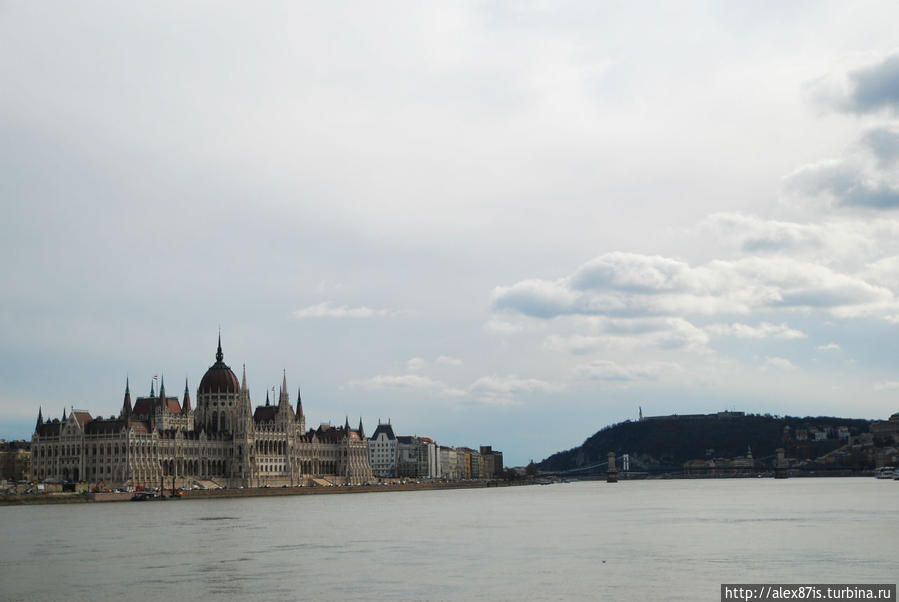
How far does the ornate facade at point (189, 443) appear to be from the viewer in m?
158

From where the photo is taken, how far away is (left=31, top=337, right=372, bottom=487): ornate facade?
520 ft

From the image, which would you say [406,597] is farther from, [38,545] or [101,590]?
[38,545]

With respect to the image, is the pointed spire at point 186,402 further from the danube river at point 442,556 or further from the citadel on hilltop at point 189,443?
the danube river at point 442,556

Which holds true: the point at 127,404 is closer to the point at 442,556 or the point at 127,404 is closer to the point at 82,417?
the point at 82,417

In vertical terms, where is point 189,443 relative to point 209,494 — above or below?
above

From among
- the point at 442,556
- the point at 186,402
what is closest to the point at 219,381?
the point at 186,402

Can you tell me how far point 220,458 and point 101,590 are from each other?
453 feet

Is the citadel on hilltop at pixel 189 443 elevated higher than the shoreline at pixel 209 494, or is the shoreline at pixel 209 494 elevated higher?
the citadel on hilltop at pixel 189 443

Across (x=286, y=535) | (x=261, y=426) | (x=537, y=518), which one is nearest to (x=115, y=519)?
(x=286, y=535)

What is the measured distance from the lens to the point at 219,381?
184 meters

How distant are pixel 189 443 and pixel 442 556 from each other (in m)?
126

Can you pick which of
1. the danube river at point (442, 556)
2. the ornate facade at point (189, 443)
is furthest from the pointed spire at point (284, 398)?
the danube river at point (442, 556)

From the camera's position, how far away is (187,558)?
5138cm

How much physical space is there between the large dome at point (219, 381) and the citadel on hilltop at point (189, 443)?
0.18 meters
